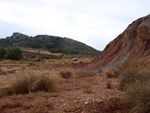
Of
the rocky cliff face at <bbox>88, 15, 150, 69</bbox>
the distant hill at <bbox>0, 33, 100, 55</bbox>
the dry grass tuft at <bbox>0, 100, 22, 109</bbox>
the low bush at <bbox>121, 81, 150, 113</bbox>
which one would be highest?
the distant hill at <bbox>0, 33, 100, 55</bbox>

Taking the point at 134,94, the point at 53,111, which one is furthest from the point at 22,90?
the point at 134,94

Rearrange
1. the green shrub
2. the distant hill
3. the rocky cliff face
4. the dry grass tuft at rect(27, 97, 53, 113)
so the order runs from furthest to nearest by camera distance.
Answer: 1. the distant hill
2. the green shrub
3. the rocky cliff face
4. the dry grass tuft at rect(27, 97, 53, 113)

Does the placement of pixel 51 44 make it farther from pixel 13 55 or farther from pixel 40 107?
pixel 40 107

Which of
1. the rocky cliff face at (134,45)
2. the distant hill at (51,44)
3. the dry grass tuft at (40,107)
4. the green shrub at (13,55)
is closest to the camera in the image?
the dry grass tuft at (40,107)

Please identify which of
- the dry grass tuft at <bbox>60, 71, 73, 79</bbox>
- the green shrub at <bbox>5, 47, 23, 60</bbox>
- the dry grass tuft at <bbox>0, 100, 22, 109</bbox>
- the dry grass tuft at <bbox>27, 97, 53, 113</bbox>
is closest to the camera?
the dry grass tuft at <bbox>27, 97, 53, 113</bbox>

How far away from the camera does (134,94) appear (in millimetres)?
4578

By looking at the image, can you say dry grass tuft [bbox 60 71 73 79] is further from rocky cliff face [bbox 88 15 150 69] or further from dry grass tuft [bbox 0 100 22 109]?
dry grass tuft [bbox 0 100 22 109]

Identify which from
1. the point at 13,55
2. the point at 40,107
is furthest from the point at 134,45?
the point at 13,55

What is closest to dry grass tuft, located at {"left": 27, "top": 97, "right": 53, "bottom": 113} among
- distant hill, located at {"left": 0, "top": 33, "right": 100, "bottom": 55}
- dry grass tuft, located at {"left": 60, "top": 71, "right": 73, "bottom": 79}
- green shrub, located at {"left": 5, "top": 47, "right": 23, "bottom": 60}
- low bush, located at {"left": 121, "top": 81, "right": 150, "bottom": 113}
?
low bush, located at {"left": 121, "top": 81, "right": 150, "bottom": 113}

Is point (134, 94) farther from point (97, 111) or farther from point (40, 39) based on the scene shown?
point (40, 39)

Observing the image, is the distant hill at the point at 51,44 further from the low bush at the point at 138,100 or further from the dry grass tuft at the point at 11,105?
the low bush at the point at 138,100

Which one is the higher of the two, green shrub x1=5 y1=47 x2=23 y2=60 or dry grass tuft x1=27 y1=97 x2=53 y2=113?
green shrub x1=5 y1=47 x2=23 y2=60

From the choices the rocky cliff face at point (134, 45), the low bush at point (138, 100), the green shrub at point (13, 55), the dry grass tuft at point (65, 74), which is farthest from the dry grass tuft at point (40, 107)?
the green shrub at point (13, 55)

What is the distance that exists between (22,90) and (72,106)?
3.18 m
